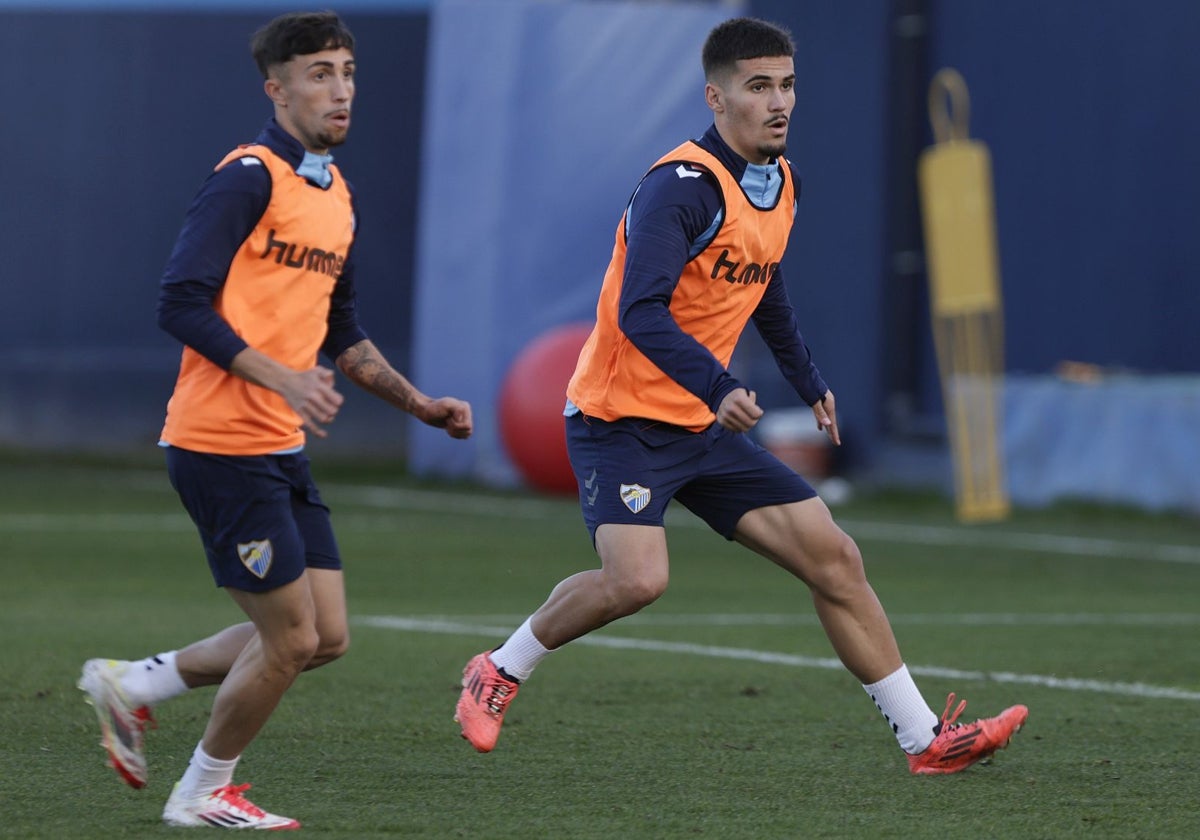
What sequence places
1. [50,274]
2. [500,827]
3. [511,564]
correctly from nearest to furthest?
[500,827]
[511,564]
[50,274]

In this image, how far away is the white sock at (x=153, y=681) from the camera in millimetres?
5762

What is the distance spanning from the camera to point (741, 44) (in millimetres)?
6020

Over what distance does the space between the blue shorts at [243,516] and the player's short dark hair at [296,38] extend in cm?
105

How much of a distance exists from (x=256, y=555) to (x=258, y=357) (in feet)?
1.73

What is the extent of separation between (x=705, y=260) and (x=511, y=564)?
23.4 feet

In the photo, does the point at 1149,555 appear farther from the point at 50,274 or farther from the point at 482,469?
the point at 50,274

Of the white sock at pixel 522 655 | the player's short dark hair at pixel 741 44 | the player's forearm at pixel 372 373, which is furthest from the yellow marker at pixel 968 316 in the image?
the player's forearm at pixel 372 373

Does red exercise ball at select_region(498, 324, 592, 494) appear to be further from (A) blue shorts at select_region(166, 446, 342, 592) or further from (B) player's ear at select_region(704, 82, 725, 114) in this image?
(A) blue shorts at select_region(166, 446, 342, 592)

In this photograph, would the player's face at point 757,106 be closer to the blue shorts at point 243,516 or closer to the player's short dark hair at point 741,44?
the player's short dark hair at point 741,44

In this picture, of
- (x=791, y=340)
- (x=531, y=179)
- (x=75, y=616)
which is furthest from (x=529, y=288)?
(x=791, y=340)

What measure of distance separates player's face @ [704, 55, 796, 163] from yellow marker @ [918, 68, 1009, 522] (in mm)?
11243

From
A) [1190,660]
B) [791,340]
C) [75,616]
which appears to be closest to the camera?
[791,340]

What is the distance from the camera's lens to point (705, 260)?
602 centimetres

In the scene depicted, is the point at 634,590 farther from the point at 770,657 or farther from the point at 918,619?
the point at 918,619
